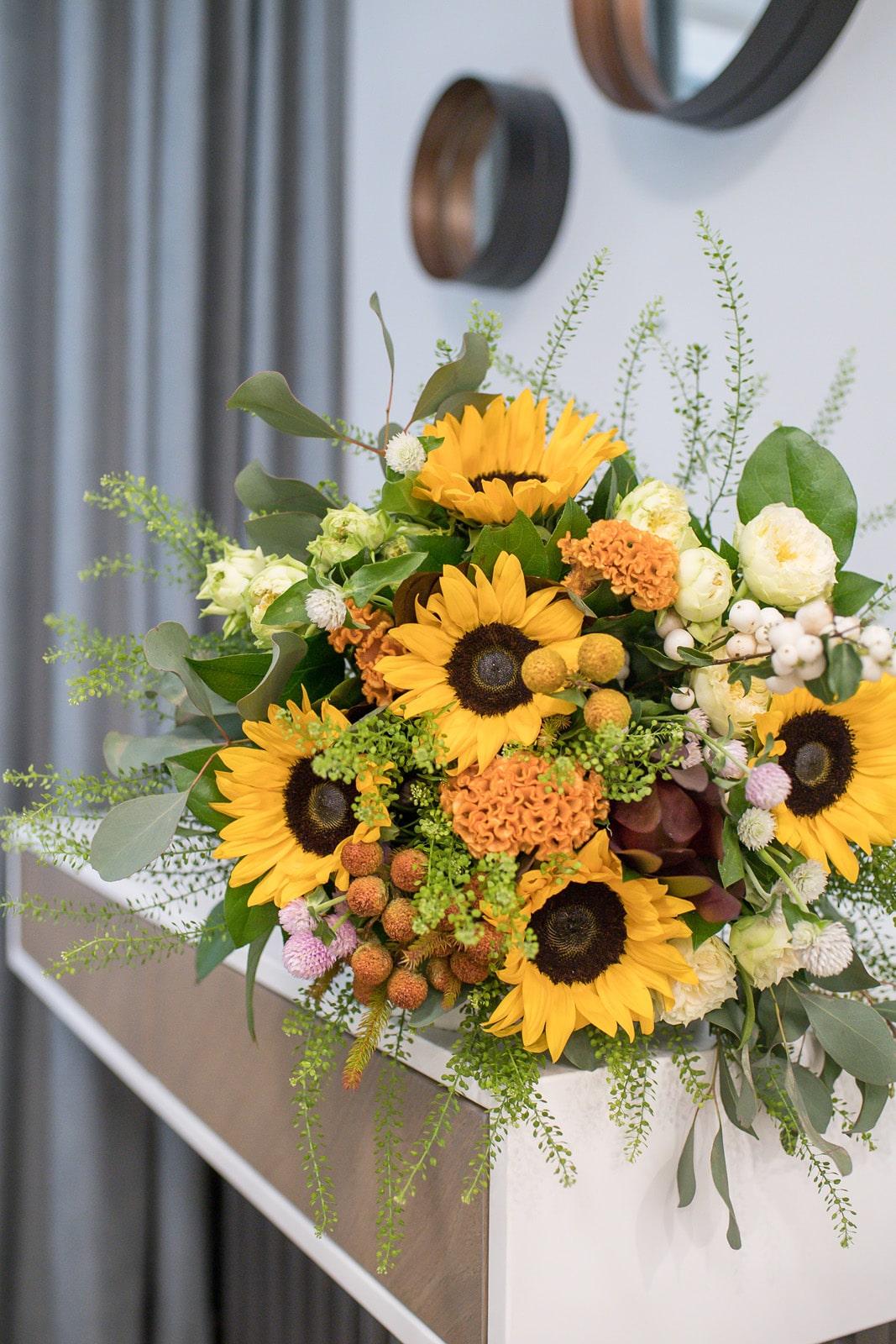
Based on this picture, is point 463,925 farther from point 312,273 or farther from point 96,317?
point 312,273

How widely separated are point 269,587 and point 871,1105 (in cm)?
40

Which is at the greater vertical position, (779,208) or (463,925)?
(779,208)

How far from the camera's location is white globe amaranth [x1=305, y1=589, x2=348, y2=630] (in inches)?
20.1

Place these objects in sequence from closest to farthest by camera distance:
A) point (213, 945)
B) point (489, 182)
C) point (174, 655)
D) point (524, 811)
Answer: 1. point (524, 811)
2. point (174, 655)
3. point (213, 945)
4. point (489, 182)

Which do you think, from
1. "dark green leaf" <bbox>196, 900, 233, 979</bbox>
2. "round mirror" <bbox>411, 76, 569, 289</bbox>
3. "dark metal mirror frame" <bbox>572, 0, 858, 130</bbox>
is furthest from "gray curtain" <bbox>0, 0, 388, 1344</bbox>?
"dark green leaf" <bbox>196, 900, 233, 979</bbox>

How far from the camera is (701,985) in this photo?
19.8 inches

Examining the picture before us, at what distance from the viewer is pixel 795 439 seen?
0.53 m

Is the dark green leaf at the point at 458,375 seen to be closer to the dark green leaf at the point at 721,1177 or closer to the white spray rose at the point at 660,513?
the white spray rose at the point at 660,513

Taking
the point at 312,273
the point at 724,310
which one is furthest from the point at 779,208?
the point at 312,273

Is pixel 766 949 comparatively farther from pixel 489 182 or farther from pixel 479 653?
pixel 489 182

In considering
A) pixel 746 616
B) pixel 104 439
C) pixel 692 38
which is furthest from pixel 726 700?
pixel 104 439

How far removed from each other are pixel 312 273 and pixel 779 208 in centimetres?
90

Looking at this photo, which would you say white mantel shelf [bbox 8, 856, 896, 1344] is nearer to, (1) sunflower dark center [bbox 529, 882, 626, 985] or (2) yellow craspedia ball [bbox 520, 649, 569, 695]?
(1) sunflower dark center [bbox 529, 882, 626, 985]

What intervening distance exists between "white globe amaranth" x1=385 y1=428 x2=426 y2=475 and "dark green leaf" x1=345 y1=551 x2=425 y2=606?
0.05m
